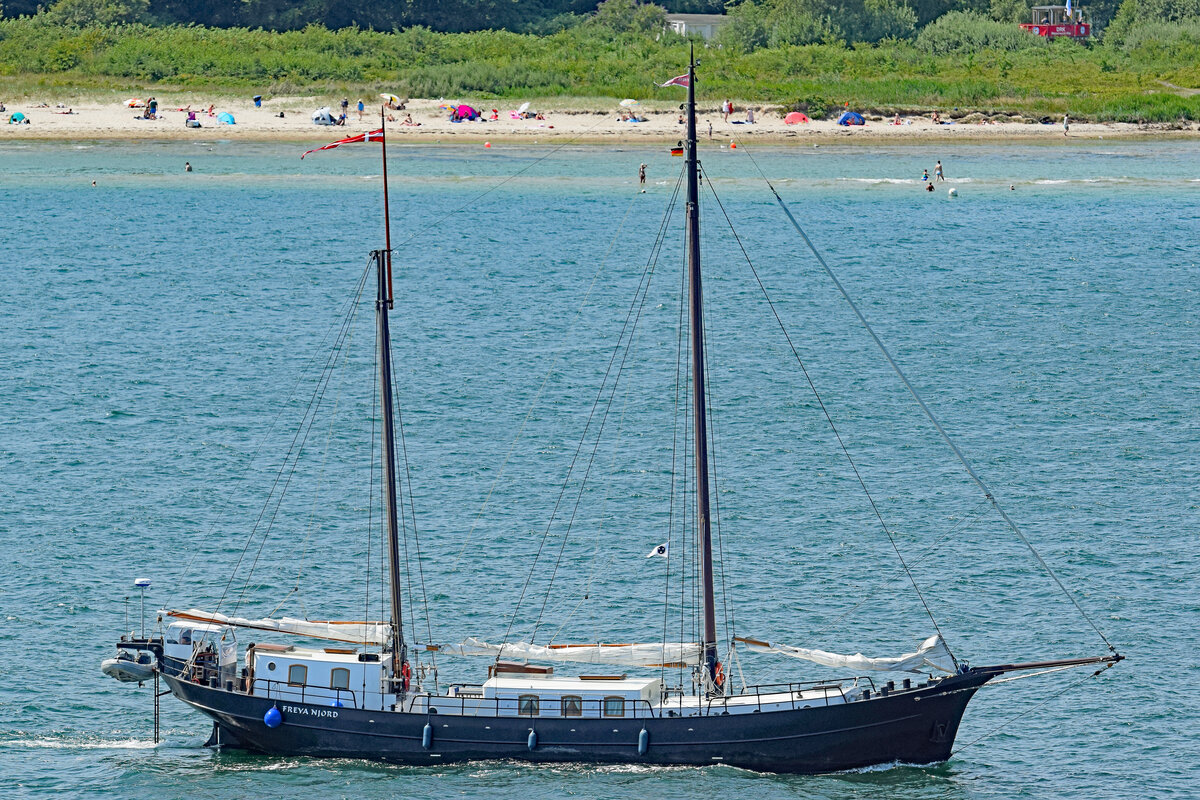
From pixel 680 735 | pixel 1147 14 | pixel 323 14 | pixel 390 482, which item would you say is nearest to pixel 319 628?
pixel 390 482

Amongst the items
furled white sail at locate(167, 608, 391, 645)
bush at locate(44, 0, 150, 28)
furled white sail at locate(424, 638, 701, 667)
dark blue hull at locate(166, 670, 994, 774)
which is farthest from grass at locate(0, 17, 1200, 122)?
dark blue hull at locate(166, 670, 994, 774)

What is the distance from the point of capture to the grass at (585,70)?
166 m

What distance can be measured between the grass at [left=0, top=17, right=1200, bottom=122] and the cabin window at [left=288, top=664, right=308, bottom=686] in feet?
408

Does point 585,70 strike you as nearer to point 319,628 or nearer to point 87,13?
point 87,13

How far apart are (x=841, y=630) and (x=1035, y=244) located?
7853 cm

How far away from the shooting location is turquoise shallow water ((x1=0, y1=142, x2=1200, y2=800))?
161ft

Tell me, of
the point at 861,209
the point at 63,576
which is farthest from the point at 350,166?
the point at 63,576

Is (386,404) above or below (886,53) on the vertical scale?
below

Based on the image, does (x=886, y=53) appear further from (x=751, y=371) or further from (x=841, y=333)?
(x=751, y=371)

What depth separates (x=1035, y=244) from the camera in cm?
12650

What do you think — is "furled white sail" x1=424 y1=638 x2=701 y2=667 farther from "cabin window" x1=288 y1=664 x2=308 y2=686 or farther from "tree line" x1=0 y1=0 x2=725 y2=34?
"tree line" x1=0 y1=0 x2=725 y2=34

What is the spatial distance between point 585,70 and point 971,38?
43047mm

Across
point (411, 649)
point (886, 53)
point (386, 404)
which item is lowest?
point (411, 649)

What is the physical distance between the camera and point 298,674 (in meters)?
45.2
